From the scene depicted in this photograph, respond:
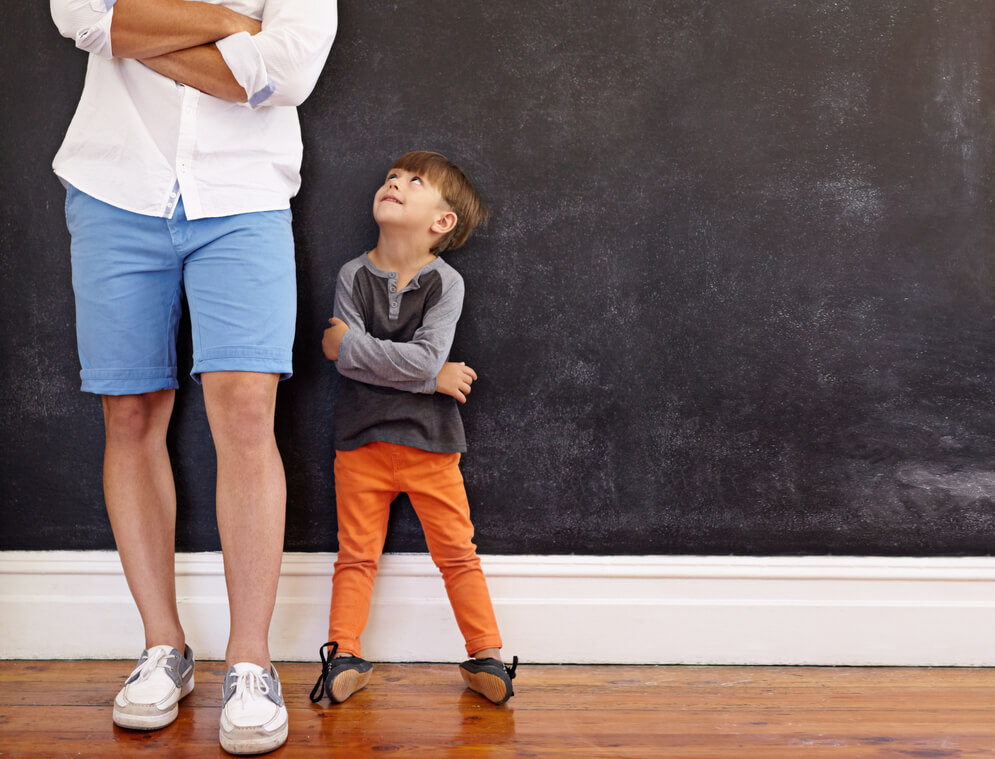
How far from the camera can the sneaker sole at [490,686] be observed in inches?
56.1

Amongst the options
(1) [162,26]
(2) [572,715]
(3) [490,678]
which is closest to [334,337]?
(1) [162,26]

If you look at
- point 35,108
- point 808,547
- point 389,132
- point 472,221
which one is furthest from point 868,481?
point 35,108

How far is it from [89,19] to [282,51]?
0.99 feet

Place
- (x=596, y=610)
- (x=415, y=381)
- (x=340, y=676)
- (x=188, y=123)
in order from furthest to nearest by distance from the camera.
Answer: (x=596, y=610) → (x=415, y=381) → (x=340, y=676) → (x=188, y=123)

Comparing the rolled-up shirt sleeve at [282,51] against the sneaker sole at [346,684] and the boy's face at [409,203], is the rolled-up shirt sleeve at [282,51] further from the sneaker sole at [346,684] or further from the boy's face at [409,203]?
the sneaker sole at [346,684]

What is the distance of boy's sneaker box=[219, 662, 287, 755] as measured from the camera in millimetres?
1203

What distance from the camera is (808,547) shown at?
1.69 metres

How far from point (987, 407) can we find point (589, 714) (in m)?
1.07

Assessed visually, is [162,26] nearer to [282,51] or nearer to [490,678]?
[282,51]

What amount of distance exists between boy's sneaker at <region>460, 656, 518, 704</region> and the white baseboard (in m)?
0.16

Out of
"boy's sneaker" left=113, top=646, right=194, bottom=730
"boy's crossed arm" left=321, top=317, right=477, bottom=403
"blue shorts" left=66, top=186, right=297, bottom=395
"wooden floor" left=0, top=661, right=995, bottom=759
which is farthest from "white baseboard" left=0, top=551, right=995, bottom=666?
"blue shorts" left=66, top=186, right=297, bottom=395

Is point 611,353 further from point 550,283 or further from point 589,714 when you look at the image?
point 589,714

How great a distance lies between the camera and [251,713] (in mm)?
1212

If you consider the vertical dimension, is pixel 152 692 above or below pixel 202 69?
below
